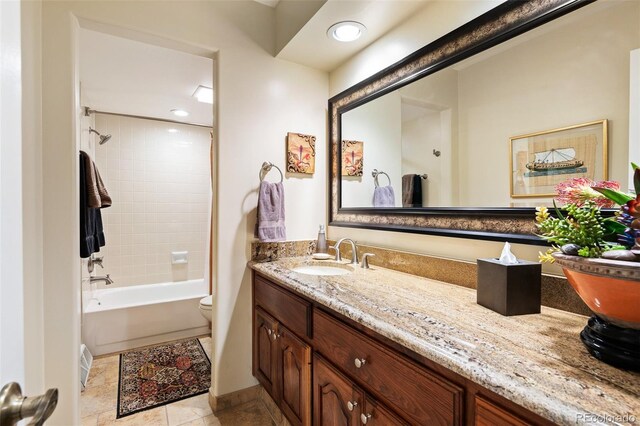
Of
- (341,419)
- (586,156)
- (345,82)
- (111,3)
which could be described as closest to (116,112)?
(111,3)

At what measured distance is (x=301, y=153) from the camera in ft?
6.89

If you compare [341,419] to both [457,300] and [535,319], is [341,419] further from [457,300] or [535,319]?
[535,319]

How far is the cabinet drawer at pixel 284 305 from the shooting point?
1312 mm

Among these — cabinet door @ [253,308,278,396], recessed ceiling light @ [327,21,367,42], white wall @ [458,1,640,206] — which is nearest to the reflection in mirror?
white wall @ [458,1,640,206]

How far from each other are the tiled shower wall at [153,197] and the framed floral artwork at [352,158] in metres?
2.39

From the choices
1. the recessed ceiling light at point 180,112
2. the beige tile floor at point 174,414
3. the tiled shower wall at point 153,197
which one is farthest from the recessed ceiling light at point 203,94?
the beige tile floor at point 174,414

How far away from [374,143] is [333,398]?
4.54 ft

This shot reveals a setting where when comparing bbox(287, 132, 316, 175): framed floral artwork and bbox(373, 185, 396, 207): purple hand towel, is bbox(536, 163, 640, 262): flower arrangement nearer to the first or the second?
bbox(373, 185, 396, 207): purple hand towel

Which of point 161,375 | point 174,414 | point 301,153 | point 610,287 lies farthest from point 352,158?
point 161,375

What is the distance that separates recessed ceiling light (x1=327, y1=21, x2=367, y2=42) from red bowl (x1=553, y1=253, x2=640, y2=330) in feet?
4.94

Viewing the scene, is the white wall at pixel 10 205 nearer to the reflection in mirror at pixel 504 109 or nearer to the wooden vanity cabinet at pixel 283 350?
the wooden vanity cabinet at pixel 283 350

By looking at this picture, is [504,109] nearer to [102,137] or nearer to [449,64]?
[449,64]

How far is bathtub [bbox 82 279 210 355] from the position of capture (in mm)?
2562

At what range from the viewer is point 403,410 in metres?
0.82
